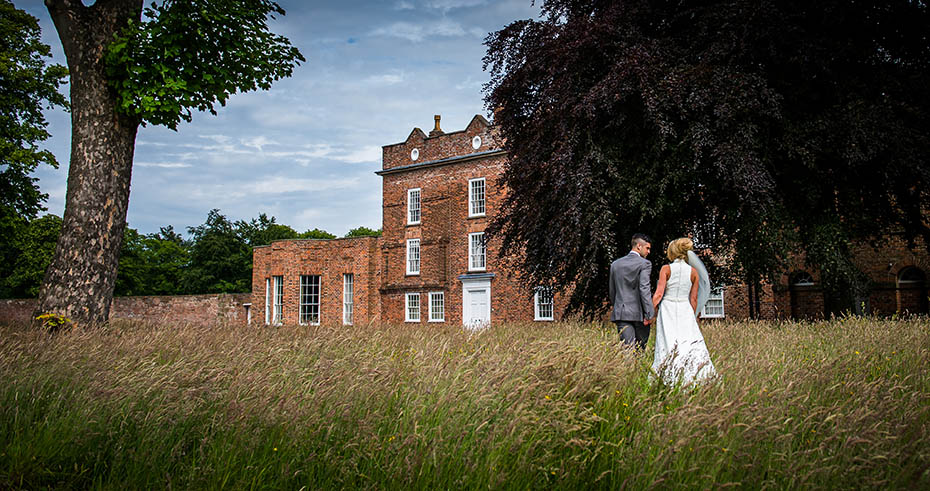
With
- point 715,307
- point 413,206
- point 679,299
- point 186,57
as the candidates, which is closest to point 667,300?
point 679,299

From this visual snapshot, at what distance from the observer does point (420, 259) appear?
105ft

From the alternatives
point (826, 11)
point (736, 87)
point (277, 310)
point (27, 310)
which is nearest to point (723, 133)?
point (736, 87)

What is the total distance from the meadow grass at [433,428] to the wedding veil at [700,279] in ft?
6.62

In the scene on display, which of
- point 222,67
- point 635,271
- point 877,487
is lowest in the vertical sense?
point 877,487

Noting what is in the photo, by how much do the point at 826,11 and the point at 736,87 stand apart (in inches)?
106

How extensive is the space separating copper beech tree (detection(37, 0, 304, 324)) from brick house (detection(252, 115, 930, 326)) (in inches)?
737

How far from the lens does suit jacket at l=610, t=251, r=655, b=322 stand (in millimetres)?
7816

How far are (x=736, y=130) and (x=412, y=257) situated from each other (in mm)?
22457

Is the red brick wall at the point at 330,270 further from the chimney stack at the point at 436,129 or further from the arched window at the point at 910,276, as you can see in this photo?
the arched window at the point at 910,276

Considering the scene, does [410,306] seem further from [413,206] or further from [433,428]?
[433,428]

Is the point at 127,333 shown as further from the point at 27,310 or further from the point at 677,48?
the point at 27,310

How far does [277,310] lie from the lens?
35.0 meters

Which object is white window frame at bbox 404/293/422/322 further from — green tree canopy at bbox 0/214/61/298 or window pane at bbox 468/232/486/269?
green tree canopy at bbox 0/214/61/298

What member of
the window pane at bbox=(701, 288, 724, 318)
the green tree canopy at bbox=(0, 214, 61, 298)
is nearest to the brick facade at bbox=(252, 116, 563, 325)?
the window pane at bbox=(701, 288, 724, 318)
